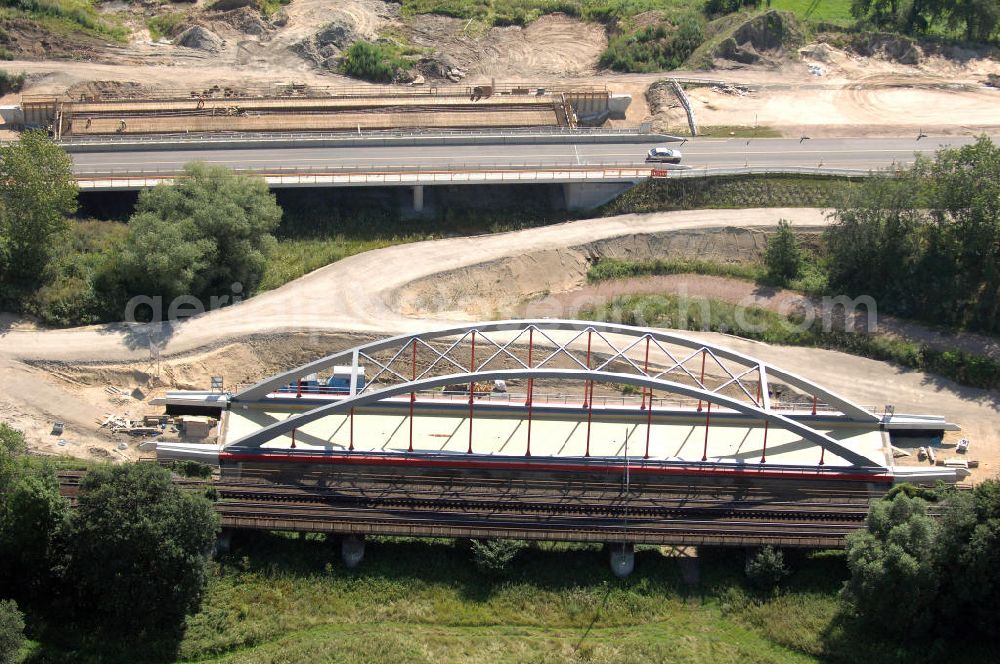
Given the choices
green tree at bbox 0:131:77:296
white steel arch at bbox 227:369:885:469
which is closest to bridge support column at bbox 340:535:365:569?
white steel arch at bbox 227:369:885:469

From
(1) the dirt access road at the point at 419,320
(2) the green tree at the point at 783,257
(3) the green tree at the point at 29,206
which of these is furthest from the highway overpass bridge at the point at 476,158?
(2) the green tree at the point at 783,257

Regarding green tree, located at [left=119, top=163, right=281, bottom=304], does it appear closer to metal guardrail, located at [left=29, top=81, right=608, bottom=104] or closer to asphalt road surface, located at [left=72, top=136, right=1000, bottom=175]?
asphalt road surface, located at [left=72, top=136, right=1000, bottom=175]

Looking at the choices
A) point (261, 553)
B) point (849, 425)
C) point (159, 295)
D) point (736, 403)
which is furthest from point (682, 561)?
point (159, 295)

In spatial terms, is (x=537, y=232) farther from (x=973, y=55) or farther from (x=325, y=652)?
(x=973, y=55)

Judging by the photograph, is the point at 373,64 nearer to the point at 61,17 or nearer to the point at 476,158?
the point at 476,158

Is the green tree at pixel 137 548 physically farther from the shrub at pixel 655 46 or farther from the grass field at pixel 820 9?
the grass field at pixel 820 9

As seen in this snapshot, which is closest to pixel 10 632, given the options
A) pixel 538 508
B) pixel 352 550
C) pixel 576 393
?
pixel 352 550
